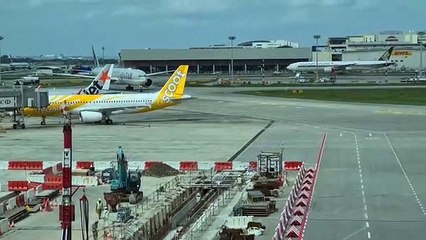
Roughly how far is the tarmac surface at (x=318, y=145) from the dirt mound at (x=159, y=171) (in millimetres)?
8457

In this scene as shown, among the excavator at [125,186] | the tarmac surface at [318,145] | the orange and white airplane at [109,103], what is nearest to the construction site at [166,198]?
the excavator at [125,186]

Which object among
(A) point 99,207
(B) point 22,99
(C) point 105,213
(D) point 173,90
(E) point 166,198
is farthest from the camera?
(D) point 173,90

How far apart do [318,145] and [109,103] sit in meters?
32.3

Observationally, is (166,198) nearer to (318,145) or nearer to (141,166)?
(141,166)

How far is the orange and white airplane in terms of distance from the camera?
8538cm

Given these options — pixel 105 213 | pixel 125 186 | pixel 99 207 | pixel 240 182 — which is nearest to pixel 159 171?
pixel 240 182

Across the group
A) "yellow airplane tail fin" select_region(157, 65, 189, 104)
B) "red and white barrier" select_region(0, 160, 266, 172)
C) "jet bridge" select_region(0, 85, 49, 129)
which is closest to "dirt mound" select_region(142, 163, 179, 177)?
"red and white barrier" select_region(0, 160, 266, 172)

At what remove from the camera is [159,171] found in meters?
46.6

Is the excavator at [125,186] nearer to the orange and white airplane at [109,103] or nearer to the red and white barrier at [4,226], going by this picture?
the red and white barrier at [4,226]

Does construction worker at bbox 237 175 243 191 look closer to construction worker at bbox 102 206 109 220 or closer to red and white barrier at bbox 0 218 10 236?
construction worker at bbox 102 206 109 220

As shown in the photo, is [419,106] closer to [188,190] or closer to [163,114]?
[163,114]

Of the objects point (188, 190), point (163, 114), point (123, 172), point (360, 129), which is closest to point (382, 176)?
point (188, 190)

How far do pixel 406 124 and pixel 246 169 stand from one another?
37648mm

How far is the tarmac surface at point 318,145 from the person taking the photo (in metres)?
34.3
